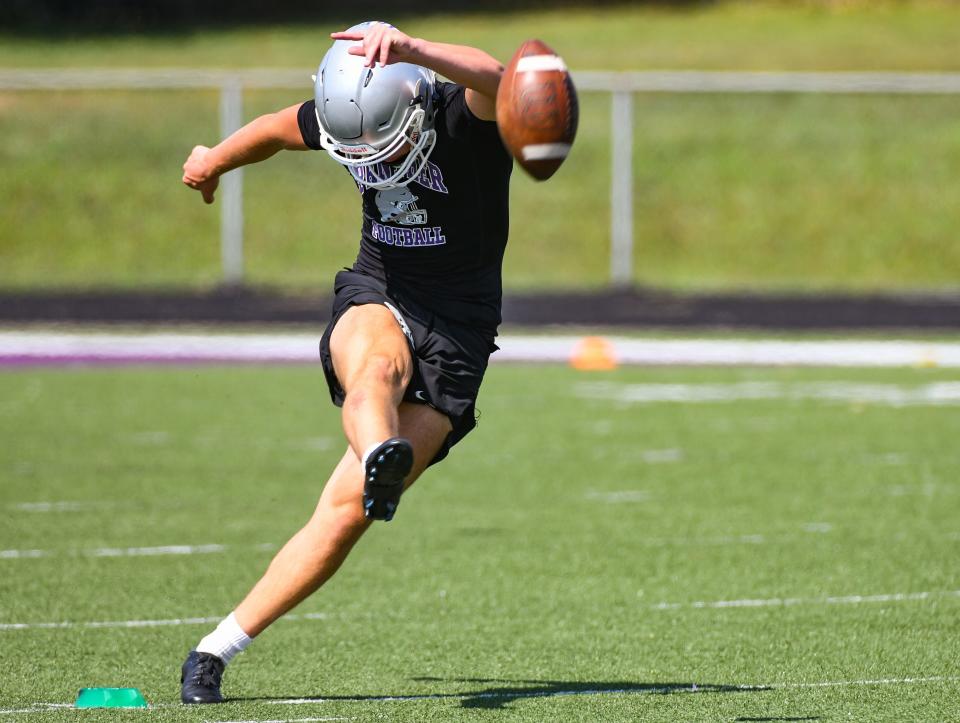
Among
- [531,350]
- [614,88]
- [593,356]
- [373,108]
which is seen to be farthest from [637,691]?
[614,88]

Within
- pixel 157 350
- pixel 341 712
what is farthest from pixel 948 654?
pixel 157 350

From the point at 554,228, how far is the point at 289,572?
19571mm

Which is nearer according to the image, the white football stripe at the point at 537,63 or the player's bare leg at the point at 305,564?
the white football stripe at the point at 537,63

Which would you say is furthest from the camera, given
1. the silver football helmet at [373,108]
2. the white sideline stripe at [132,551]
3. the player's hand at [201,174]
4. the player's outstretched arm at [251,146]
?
the white sideline stripe at [132,551]

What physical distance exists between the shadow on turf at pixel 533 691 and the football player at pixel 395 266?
1.29 ft

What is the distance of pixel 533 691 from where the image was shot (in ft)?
17.0

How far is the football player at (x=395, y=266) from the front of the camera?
16.0 feet

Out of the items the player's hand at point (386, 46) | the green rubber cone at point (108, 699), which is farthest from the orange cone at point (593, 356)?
the player's hand at point (386, 46)

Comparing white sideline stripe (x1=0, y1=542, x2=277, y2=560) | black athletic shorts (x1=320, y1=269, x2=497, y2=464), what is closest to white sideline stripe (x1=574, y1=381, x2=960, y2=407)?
white sideline stripe (x1=0, y1=542, x2=277, y2=560)

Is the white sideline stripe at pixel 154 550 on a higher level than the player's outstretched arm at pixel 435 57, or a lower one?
lower

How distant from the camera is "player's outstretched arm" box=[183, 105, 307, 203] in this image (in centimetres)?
524

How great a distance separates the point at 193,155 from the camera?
547 cm

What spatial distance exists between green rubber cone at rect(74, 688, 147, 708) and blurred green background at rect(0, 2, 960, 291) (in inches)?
646

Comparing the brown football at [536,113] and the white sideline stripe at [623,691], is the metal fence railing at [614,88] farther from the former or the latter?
the brown football at [536,113]
